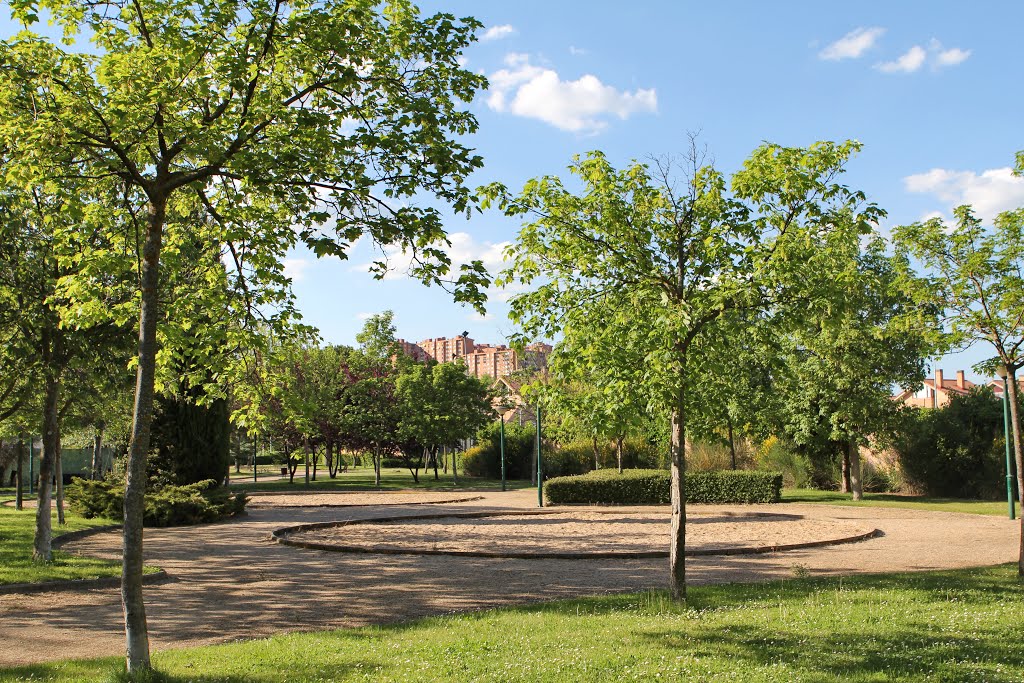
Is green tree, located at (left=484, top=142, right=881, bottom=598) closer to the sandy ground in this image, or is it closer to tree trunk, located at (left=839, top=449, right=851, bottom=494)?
the sandy ground

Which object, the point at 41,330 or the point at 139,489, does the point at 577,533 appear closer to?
the point at 41,330

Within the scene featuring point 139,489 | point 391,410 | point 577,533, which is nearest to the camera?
point 139,489

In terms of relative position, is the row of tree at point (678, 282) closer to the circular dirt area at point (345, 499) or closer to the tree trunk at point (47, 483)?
the tree trunk at point (47, 483)

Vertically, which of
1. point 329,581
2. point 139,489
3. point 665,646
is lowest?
A: point 329,581

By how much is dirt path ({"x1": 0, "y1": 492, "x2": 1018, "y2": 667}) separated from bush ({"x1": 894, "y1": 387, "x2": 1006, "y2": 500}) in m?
12.9

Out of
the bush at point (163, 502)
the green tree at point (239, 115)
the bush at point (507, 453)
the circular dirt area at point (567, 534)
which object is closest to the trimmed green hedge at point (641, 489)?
the circular dirt area at point (567, 534)

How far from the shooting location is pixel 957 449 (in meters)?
31.8

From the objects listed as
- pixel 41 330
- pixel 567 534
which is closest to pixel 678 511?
pixel 567 534

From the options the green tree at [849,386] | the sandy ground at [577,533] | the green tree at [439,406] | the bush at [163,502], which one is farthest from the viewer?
the green tree at [439,406]

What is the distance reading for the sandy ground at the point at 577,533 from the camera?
16.8m

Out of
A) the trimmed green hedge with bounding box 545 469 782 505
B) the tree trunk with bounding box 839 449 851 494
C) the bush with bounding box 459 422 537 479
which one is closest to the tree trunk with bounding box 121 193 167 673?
the trimmed green hedge with bounding box 545 469 782 505

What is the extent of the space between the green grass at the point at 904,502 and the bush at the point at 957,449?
1315 millimetres

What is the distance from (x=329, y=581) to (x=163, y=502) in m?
11.3

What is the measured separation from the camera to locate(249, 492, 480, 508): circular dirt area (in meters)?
30.5
